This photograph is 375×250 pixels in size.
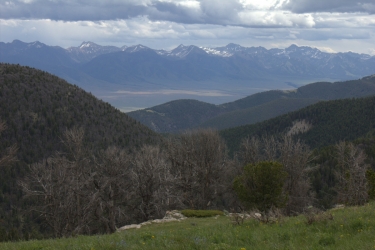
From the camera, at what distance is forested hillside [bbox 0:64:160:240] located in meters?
74.7

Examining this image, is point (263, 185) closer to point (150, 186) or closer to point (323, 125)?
point (150, 186)

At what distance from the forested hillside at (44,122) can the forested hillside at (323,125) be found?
208 feet

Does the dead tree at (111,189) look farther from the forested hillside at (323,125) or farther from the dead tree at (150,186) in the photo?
the forested hillside at (323,125)

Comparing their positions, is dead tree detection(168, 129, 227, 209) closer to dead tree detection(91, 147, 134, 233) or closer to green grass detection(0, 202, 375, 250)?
dead tree detection(91, 147, 134, 233)

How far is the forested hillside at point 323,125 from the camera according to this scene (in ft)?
467

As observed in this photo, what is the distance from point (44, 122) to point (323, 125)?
4490 inches

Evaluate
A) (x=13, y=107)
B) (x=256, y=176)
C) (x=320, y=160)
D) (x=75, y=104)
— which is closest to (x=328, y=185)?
(x=320, y=160)

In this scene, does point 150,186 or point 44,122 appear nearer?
point 150,186

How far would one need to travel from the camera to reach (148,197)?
36.4 meters

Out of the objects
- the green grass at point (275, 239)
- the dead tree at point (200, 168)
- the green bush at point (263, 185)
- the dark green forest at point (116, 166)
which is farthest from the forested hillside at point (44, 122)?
the green grass at point (275, 239)

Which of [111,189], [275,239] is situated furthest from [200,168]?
[275,239]

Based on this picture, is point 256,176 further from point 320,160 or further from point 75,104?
point 75,104

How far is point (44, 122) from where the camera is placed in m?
85.8

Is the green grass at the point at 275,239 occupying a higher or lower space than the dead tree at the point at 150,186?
higher
